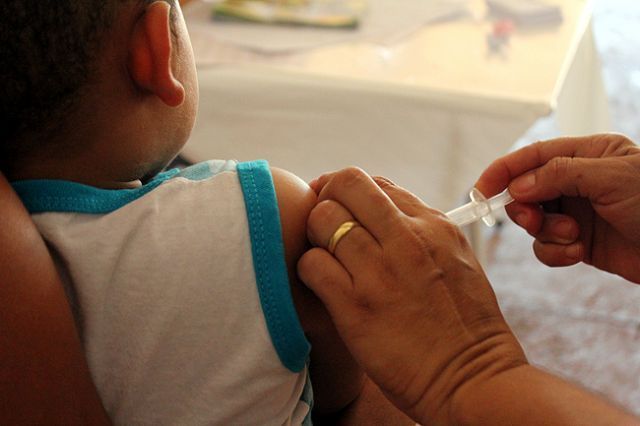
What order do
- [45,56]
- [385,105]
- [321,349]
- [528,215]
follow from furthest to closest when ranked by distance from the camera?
[385,105]
[528,215]
[321,349]
[45,56]

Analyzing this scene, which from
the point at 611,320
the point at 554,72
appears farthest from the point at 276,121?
the point at 611,320

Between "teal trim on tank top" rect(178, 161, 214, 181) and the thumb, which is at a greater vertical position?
"teal trim on tank top" rect(178, 161, 214, 181)

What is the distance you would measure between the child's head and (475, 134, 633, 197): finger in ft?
1.44

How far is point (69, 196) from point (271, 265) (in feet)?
0.62

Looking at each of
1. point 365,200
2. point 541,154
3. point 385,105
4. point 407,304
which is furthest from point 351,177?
point 385,105

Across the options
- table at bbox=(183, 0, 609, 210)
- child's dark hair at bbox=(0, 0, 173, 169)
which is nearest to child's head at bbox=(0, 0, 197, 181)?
child's dark hair at bbox=(0, 0, 173, 169)

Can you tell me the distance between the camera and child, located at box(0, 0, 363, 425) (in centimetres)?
68

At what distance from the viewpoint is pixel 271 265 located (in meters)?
0.69

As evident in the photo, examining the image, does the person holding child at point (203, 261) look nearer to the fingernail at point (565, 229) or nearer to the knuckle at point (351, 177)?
the knuckle at point (351, 177)

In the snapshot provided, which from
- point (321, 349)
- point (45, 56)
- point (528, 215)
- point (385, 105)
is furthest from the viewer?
point (385, 105)

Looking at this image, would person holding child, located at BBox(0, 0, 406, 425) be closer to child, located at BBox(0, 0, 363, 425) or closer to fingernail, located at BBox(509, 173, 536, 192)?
child, located at BBox(0, 0, 363, 425)

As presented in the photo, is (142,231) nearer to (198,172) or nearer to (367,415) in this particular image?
(198,172)

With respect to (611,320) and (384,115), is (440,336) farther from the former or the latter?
(611,320)

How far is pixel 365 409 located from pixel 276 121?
27.7 inches
